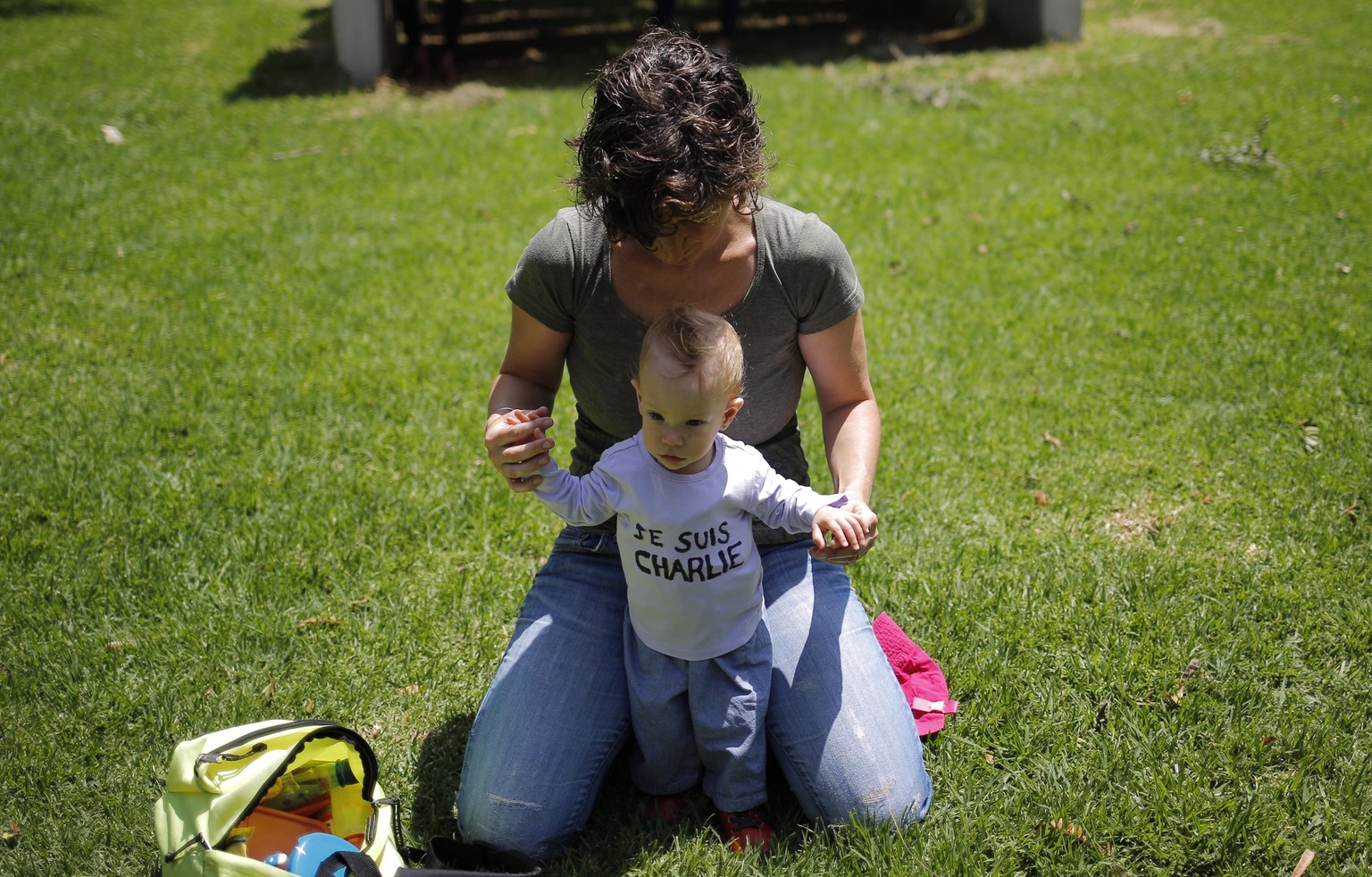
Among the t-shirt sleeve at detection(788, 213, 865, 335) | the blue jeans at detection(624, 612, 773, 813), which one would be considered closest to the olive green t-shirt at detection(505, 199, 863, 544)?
the t-shirt sleeve at detection(788, 213, 865, 335)

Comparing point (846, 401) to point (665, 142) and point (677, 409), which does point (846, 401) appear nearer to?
point (677, 409)

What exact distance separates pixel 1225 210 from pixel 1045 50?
15.2ft

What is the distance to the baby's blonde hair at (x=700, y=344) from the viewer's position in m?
2.10

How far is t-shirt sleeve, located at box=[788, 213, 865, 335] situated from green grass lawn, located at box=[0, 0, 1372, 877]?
2.32 ft

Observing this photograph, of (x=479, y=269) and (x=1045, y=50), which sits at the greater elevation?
(x=1045, y=50)

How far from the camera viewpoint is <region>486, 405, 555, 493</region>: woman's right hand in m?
2.17

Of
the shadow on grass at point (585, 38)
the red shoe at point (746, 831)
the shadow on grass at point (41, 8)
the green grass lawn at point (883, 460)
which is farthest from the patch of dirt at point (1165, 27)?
the shadow on grass at point (41, 8)

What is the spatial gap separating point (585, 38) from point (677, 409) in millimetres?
10523

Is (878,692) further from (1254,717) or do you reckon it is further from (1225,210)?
(1225,210)

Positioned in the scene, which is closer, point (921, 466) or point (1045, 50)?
point (921, 466)

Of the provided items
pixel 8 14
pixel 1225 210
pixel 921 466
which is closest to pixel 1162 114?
pixel 1225 210

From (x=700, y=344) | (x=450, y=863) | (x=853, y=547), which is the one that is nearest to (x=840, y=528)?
(x=853, y=547)

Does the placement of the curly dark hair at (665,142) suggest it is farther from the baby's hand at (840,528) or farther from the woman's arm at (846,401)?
the baby's hand at (840,528)

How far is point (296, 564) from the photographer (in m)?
3.48
